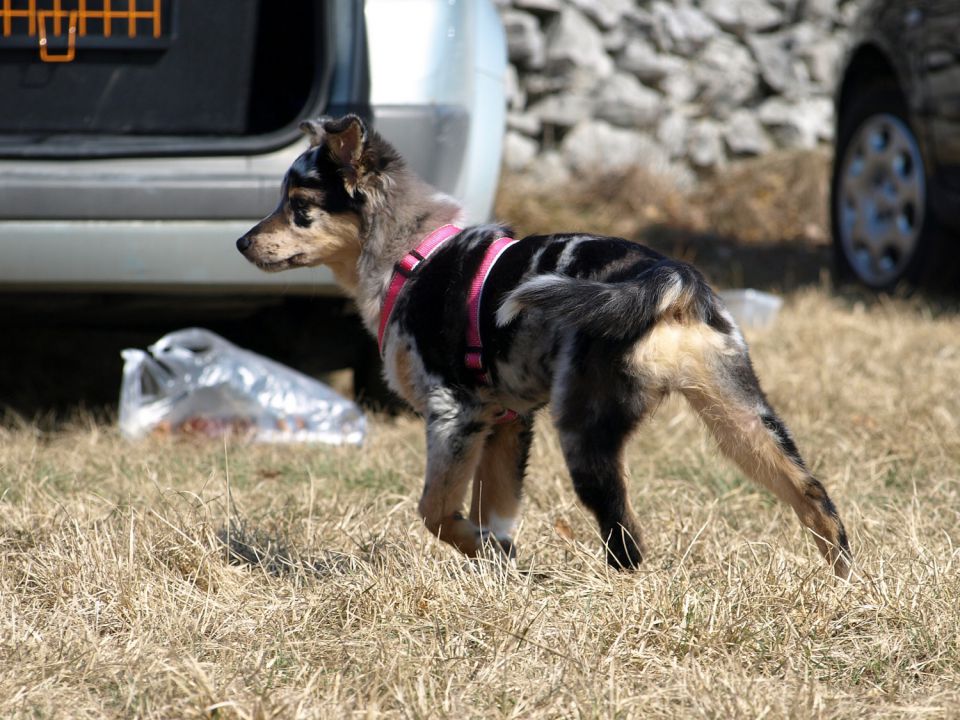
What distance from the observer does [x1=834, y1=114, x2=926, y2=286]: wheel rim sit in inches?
262

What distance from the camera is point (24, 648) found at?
2.51 metres

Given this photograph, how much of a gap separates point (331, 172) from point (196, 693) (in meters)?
1.54

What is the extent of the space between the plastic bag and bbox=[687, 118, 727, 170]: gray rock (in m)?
5.65

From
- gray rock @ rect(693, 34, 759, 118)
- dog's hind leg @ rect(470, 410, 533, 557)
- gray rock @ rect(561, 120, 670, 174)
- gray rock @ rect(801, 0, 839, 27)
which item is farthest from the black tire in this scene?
dog's hind leg @ rect(470, 410, 533, 557)

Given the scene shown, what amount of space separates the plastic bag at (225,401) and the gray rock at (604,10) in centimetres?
574

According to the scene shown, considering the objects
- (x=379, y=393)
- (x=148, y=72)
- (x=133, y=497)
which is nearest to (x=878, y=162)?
(x=379, y=393)

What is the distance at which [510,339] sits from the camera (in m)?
2.90

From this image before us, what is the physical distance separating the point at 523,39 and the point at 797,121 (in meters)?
2.29

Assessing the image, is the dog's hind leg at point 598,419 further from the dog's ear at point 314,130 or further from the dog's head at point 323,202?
the dog's ear at point 314,130

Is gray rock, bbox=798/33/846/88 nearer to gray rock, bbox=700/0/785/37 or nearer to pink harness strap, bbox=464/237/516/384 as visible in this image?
gray rock, bbox=700/0/785/37

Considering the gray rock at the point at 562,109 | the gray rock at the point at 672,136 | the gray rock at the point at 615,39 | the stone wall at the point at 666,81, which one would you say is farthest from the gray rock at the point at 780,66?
the gray rock at the point at 562,109

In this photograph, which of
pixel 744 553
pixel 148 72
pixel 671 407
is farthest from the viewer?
pixel 671 407

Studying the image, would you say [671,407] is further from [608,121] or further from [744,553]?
[608,121]

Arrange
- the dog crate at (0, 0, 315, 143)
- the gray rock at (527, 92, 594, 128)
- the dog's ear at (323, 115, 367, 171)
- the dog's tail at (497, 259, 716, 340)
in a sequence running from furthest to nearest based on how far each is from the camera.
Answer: the gray rock at (527, 92, 594, 128) < the dog crate at (0, 0, 315, 143) < the dog's ear at (323, 115, 367, 171) < the dog's tail at (497, 259, 716, 340)
